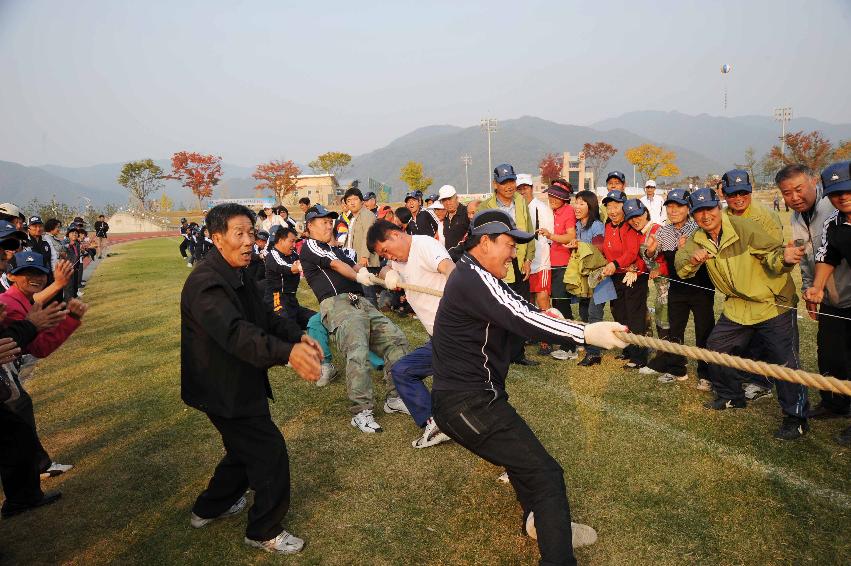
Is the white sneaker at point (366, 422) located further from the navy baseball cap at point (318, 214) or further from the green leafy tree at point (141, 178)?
the green leafy tree at point (141, 178)

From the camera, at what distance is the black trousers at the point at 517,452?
8.78 ft

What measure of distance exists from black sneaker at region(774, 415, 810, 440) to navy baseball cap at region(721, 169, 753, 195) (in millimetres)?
2238

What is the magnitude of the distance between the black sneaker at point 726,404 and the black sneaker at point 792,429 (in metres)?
0.63

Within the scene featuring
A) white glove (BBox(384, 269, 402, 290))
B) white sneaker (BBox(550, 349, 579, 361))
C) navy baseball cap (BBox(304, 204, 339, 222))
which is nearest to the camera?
white glove (BBox(384, 269, 402, 290))

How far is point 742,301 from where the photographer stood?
4887 millimetres

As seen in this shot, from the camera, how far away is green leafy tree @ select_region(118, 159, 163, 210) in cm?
7188

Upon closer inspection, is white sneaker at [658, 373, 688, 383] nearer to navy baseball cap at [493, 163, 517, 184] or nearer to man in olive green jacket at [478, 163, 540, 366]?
man in olive green jacket at [478, 163, 540, 366]

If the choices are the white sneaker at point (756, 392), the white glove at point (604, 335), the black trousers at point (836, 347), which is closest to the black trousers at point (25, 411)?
the white glove at point (604, 335)

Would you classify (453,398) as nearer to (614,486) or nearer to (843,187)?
(614,486)

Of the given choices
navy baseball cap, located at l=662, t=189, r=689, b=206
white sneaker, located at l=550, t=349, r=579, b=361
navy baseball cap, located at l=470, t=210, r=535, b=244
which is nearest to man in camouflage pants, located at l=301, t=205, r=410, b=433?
white sneaker, located at l=550, t=349, r=579, b=361

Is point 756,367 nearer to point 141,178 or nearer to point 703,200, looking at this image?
point 703,200

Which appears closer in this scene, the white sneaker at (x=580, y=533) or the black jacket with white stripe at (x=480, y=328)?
the black jacket with white stripe at (x=480, y=328)

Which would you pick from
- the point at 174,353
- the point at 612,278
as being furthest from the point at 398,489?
the point at 174,353

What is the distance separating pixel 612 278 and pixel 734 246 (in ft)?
6.97
